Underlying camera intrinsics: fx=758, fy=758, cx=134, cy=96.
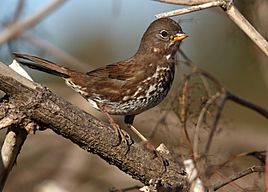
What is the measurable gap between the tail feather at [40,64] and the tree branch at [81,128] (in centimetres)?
79

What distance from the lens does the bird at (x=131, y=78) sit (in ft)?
14.6

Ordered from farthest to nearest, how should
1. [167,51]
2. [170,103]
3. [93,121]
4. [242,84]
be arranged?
[242,84] < [167,51] < [170,103] < [93,121]

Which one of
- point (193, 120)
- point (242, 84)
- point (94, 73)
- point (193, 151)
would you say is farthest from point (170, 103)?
point (242, 84)

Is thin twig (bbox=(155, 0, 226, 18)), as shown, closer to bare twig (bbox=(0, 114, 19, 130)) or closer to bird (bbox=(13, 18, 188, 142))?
bare twig (bbox=(0, 114, 19, 130))

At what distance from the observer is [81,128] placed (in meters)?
3.37

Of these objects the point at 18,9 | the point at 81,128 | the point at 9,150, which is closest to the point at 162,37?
the point at 18,9

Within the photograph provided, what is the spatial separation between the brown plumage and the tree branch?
0.76 m

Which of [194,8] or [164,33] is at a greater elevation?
[164,33]

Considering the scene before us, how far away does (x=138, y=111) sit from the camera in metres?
4.45

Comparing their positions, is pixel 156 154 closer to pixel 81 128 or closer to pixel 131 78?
pixel 81 128

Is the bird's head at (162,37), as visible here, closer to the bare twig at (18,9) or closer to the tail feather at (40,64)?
the tail feather at (40,64)

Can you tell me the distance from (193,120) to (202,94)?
5.9 inches

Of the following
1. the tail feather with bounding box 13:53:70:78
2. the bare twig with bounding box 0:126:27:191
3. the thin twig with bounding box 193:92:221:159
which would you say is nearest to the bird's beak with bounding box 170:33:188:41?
the tail feather with bounding box 13:53:70:78

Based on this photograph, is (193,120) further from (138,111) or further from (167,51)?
(167,51)
